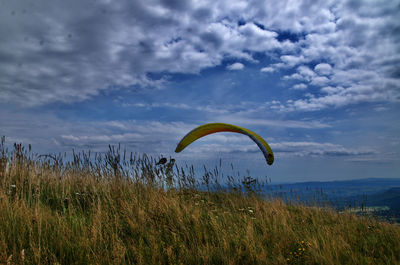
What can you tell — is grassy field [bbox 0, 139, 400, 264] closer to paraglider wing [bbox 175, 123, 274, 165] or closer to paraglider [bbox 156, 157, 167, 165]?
paraglider [bbox 156, 157, 167, 165]

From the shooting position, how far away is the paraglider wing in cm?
840

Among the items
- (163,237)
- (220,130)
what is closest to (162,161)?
(220,130)

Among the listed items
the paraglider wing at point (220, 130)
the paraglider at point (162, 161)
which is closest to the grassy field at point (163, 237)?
the paraglider at point (162, 161)

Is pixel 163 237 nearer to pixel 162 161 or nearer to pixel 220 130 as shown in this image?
pixel 162 161

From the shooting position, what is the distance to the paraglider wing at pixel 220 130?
27.6ft

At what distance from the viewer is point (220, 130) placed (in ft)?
30.0

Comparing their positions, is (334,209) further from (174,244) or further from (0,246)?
(0,246)

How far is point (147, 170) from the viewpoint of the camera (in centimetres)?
852

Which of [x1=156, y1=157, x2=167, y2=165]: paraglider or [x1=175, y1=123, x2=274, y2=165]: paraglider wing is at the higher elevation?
[x1=175, y1=123, x2=274, y2=165]: paraglider wing

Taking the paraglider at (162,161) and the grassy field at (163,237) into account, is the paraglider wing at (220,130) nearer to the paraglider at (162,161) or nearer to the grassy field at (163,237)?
the paraglider at (162,161)

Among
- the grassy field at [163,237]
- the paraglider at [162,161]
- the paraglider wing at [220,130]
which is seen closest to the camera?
the grassy field at [163,237]

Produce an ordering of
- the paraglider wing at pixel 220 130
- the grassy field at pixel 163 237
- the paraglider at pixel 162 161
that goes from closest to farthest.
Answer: the grassy field at pixel 163 237
the paraglider wing at pixel 220 130
the paraglider at pixel 162 161

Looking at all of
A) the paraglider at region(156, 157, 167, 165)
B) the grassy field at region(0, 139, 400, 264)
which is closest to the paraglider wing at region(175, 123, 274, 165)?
the paraglider at region(156, 157, 167, 165)

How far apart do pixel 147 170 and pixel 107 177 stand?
1.19 meters
